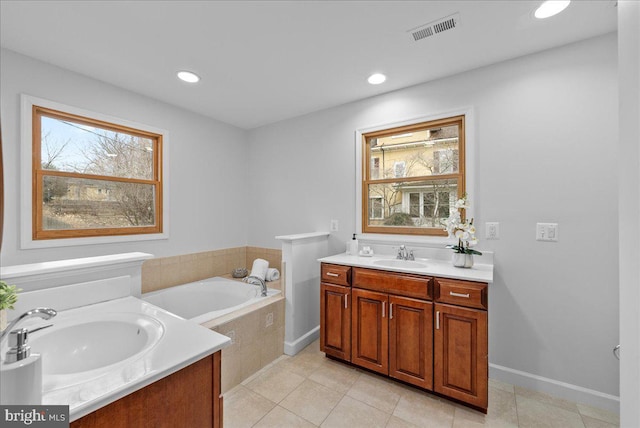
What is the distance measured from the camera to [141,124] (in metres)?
2.72

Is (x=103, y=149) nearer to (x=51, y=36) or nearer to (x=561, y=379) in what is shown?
(x=51, y=36)

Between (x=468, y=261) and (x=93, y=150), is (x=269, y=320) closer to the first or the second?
(x=468, y=261)

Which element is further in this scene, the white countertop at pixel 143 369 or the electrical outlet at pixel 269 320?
the electrical outlet at pixel 269 320

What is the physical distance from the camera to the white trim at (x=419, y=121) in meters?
2.26

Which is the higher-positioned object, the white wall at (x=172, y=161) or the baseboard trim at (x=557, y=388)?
the white wall at (x=172, y=161)

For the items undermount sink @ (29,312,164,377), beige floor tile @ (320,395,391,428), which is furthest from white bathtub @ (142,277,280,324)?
undermount sink @ (29,312,164,377)

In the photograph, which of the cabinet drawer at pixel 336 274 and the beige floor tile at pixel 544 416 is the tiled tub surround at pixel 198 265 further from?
the beige floor tile at pixel 544 416

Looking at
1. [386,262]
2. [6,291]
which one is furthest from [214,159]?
[6,291]

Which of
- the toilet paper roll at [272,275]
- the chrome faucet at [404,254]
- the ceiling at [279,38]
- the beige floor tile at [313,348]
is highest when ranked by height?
the ceiling at [279,38]

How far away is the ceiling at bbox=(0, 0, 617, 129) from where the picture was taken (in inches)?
63.6

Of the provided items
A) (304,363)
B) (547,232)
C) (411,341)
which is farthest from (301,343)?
(547,232)

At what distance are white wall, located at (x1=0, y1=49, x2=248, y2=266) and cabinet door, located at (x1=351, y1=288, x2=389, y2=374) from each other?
203cm

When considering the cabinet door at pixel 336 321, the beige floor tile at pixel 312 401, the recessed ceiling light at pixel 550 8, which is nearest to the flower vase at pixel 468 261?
the cabinet door at pixel 336 321

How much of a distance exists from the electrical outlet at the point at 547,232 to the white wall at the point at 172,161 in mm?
3177
